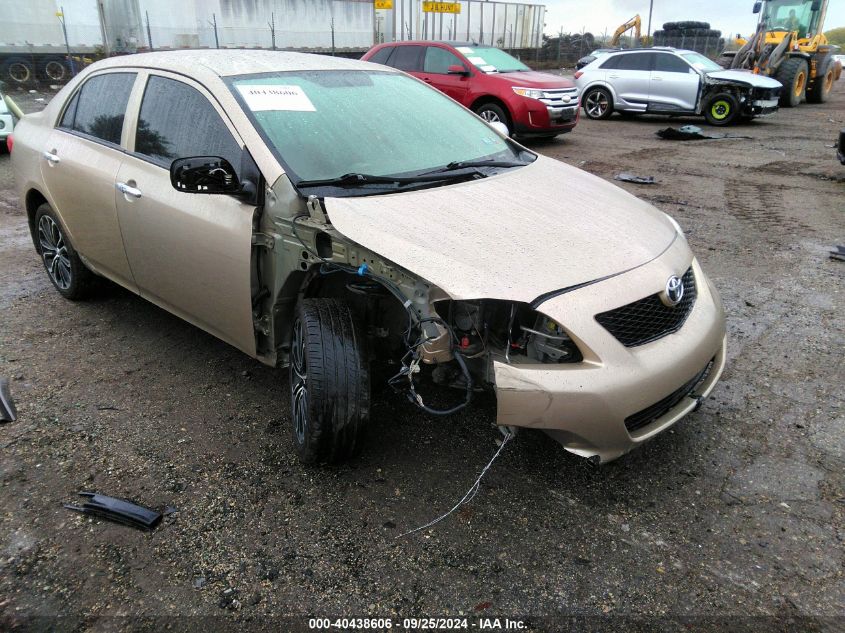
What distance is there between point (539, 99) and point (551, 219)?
834 centimetres

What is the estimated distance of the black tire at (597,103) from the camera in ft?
48.5

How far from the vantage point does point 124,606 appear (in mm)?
2176

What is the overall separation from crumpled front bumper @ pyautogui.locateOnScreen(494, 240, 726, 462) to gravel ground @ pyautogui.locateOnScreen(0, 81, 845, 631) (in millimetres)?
422

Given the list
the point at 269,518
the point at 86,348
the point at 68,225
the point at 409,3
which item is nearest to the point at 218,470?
the point at 269,518

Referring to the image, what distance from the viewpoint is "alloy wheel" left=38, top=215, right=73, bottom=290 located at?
442cm

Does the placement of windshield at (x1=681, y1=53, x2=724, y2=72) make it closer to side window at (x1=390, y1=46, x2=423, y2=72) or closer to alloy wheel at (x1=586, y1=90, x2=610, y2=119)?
alloy wheel at (x1=586, y1=90, x2=610, y2=119)

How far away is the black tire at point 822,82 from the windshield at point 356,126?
18.4 meters

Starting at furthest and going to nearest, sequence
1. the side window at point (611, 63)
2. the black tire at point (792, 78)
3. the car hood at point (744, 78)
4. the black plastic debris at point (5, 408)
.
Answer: the black tire at point (792, 78) < the side window at point (611, 63) < the car hood at point (744, 78) < the black plastic debris at point (5, 408)

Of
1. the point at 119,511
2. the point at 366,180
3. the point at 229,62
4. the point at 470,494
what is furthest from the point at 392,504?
the point at 229,62

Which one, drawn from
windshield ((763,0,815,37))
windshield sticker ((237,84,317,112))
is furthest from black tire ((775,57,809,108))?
windshield sticker ((237,84,317,112))

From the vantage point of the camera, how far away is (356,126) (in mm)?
3236

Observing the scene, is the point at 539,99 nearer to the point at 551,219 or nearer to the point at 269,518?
the point at 551,219

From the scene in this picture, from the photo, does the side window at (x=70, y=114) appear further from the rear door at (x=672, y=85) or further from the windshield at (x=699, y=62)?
the windshield at (x=699, y=62)

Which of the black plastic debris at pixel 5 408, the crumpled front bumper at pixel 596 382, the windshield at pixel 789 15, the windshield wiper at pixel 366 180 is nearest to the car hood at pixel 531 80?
the windshield wiper at pixel 366 180
